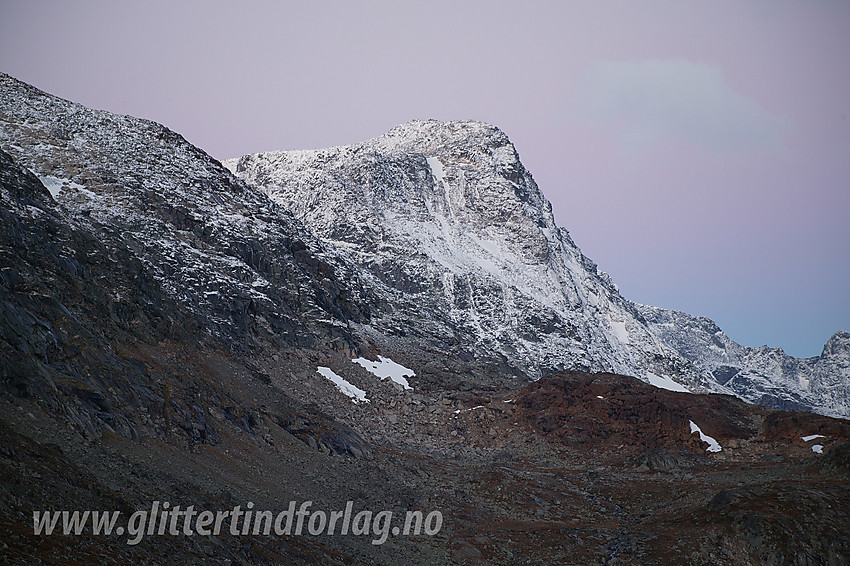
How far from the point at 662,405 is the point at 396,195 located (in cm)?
9169

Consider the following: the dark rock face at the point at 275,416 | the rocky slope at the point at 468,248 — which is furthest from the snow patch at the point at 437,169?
the dark rock face at the point at 275,416

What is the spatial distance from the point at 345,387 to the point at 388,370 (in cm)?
943

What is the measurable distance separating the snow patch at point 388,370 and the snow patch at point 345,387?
18.4ft

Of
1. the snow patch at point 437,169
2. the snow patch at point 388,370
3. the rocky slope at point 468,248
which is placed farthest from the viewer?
the snow patch at point 437,169

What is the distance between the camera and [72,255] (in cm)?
5069

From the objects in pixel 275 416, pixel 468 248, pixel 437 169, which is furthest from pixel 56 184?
pixel 437 169

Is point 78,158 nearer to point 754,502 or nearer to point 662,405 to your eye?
point 662,405

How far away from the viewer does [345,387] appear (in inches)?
2633

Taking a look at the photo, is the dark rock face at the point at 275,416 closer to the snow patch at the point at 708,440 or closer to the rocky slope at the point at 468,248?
the snow patch at the point at 708,440

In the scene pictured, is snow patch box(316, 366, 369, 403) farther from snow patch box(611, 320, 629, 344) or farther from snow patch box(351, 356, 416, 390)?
snow patch box(611, 320, 629, 344)

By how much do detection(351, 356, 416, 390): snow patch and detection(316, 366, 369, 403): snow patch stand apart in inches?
220

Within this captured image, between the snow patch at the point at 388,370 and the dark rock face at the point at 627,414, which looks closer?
the dark rock face at the point at 627,414

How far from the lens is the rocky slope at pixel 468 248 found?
391 ft

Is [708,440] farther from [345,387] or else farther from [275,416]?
[275,416]
